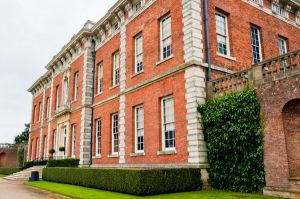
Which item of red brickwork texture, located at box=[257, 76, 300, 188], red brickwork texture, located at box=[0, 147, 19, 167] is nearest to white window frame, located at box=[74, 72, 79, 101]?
red brickwork texture, located at box=[257, 76, 300, 188]

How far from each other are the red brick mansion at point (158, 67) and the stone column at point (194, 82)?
0.14ft

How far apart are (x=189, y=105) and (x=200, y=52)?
255cm

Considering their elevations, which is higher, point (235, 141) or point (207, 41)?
point (207, 41)

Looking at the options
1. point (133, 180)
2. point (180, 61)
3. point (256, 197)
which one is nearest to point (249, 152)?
point (256, 197)

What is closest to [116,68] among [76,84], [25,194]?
[76,84]

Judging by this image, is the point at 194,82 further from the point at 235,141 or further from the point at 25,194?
the point at 25,194

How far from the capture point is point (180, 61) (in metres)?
13.6

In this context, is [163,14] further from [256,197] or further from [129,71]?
[256,197]

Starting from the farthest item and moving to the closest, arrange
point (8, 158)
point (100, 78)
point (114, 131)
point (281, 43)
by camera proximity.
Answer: point (8, 158) → point (100, 78) → point (114, 131) → point (281, 43)

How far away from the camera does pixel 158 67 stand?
15.1 m

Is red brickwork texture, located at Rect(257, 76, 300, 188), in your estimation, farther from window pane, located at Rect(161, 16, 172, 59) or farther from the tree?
the tree

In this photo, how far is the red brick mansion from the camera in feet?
42.7

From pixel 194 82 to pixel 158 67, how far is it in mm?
3145

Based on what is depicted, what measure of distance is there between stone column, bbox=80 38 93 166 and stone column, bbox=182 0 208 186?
11.2 meters
